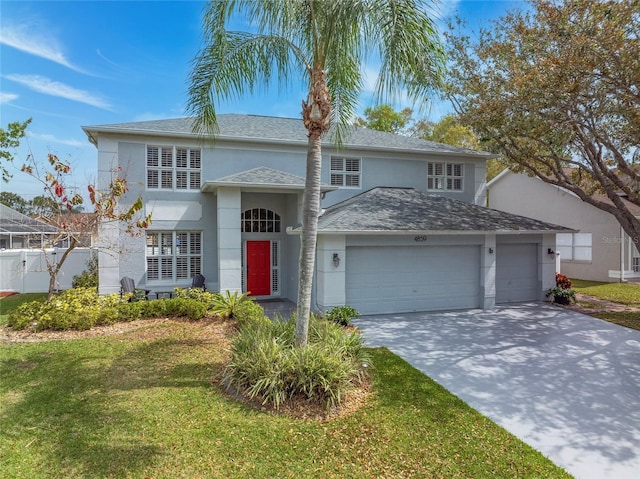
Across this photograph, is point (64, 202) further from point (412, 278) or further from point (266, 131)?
point (412, 278)

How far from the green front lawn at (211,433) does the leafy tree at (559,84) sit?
9.64m

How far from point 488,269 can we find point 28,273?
63.7 ft

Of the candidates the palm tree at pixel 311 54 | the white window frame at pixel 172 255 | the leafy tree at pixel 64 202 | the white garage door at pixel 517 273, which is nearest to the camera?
the palm tree at pixel 311 54

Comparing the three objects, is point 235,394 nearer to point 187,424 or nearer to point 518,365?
point 187,424

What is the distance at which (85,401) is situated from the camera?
5.91 metres

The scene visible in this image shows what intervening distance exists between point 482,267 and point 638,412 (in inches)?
304

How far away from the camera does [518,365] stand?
7836mm

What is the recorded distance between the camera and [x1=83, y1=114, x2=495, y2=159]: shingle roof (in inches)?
518

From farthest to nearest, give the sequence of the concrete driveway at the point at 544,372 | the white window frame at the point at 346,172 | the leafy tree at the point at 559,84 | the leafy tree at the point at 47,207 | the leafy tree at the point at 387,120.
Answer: the leafy tree at the point at 387,120
the white window frame at the point at 346,172
the leafy tree at the point at 47,207
the leafy tree at the point at 559,84
the concrete driveway at the point at 544,372

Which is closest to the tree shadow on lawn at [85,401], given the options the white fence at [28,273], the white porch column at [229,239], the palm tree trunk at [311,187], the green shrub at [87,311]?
the green shrub at [87,311]

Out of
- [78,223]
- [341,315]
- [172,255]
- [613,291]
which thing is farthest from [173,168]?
[613,291]

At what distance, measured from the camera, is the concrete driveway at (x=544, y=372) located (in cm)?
501

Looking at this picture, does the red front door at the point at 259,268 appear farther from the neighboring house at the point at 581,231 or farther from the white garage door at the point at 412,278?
the neighboring house at the point at 581,231

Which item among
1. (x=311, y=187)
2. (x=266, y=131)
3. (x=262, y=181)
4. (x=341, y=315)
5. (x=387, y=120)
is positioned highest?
(x=387, y=120)
